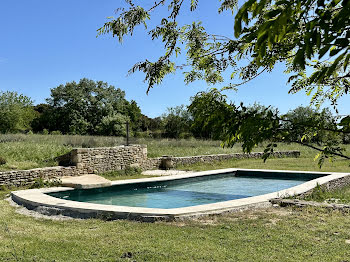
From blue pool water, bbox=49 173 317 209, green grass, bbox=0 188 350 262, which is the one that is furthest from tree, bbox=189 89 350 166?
blue pool water, bbox=49 173 317 209

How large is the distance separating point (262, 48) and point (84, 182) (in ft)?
33.1

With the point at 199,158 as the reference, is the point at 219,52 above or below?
above

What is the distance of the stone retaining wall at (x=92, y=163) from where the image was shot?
34.8ft

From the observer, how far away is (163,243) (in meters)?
4.79

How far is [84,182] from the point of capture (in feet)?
35.6

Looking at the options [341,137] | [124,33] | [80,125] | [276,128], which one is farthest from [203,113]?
[80,125]

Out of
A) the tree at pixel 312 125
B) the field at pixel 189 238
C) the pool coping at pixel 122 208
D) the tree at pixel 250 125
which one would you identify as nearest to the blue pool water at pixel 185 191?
the pool coping at pixel 122 208

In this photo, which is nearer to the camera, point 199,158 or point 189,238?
point 189,238

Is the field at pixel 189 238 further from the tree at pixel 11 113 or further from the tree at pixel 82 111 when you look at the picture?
the tree at pixel 82 111

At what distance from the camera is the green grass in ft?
14.0

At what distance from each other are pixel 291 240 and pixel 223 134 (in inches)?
131

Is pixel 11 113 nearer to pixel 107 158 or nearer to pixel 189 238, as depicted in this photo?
pixel 107 158

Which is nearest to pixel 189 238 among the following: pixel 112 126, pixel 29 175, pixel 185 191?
pixel 185 191

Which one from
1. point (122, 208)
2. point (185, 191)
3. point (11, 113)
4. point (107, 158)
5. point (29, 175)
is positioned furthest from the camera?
point (11, 113)
